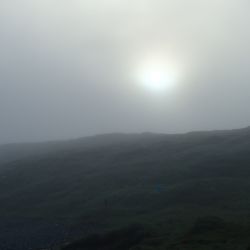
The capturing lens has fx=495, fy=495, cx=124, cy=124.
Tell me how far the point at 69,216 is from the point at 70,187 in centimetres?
1662

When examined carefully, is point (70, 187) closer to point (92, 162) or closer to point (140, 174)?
point (140, 174)

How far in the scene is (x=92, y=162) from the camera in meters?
100

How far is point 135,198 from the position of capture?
6781 cm

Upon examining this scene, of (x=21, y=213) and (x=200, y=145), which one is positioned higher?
(x=200, y=145)

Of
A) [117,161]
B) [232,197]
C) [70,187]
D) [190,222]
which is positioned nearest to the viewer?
[190,222]

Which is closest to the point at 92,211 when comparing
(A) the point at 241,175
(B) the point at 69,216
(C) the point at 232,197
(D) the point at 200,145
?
(B) the point at 69,216

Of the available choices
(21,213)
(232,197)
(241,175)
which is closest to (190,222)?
(232,197)

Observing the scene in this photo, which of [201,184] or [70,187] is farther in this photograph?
[70,187]

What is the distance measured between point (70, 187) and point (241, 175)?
27885 mm

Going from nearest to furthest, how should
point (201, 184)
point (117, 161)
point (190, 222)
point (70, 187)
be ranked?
point (190, 222)
point (201, 184)
point (70, 187)
point (117, 161)

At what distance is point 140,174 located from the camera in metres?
83.2

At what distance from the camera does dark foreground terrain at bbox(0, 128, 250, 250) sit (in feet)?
144

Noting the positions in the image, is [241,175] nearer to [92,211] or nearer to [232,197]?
[232,197]

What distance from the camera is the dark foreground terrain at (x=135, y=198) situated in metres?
43.8
